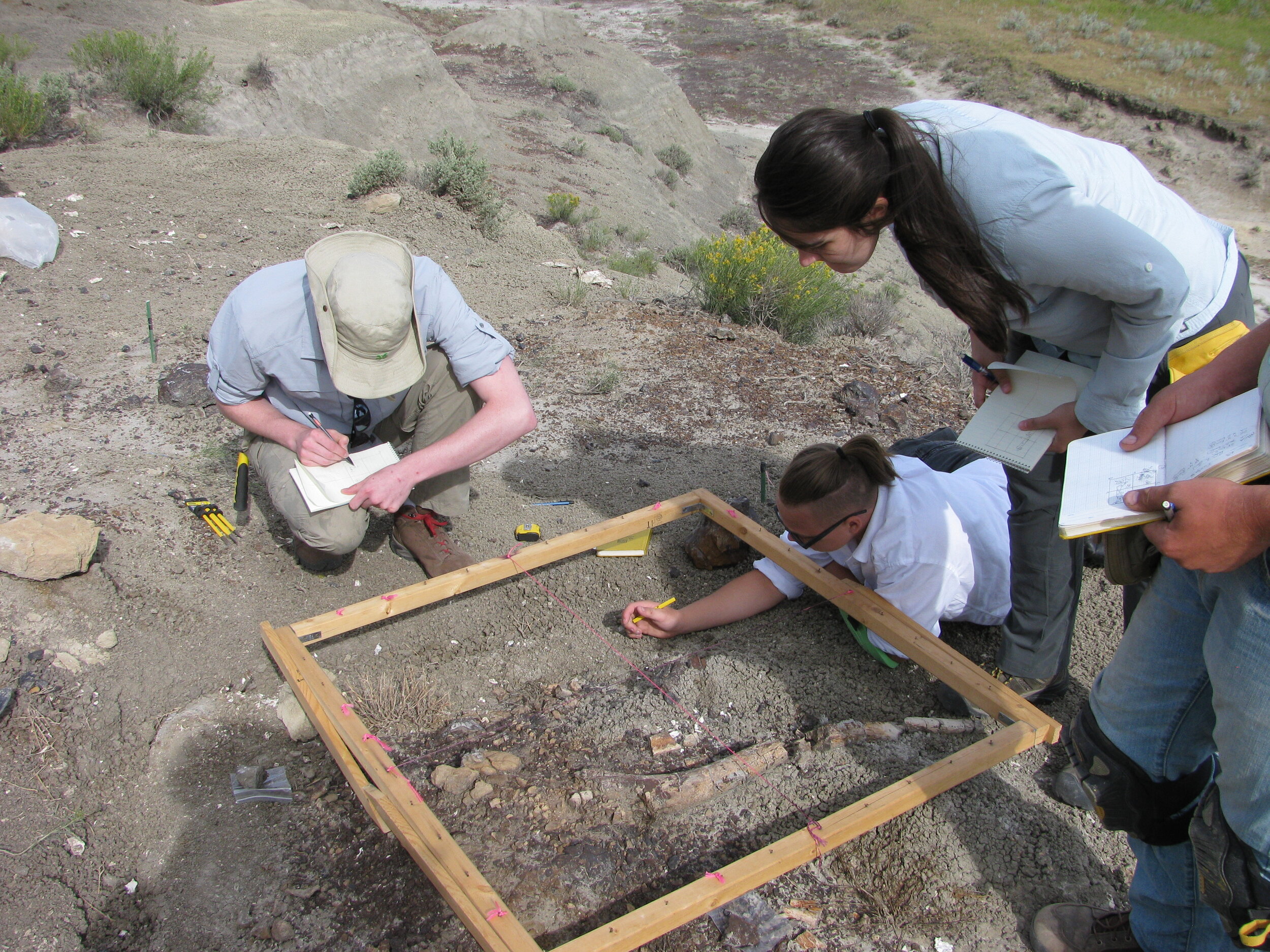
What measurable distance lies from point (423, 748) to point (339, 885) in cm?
50

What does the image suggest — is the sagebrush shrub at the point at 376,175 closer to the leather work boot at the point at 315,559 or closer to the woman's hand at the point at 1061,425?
the leather work boot at the point at 315,559

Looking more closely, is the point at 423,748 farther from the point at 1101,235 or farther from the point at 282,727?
the point at 1101,235

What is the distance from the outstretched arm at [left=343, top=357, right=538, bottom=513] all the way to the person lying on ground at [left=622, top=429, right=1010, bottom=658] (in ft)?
2.62

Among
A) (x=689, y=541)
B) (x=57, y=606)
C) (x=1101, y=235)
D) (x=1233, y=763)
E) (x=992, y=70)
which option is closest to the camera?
(x=1233, y=763)

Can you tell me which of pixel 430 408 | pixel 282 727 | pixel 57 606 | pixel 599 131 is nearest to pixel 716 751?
pixel 282 727

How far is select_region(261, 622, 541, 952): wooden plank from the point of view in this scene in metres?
1.77

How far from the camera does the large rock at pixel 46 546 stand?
8.82 feet

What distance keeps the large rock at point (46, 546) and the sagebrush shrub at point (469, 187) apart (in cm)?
499

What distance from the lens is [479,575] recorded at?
3.00 meters

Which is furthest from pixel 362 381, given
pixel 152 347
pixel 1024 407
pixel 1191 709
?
pixel 152 347

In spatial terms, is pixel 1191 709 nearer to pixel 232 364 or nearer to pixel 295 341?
pixel 295 341

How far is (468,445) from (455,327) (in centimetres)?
42

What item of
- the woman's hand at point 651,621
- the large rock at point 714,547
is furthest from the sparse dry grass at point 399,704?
the large rock at point 714,547

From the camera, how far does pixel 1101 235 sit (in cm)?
176
